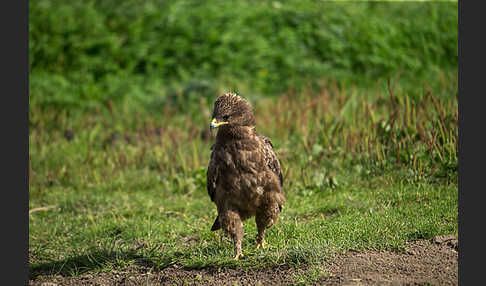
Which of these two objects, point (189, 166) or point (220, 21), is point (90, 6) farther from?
point (189, 166)

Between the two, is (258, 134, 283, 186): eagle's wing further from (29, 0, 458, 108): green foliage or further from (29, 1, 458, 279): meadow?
(29, 0, 458, 108): green foliage

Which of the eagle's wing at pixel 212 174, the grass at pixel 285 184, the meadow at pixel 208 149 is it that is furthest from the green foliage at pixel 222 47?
the eagle's wing at pixel 212 174

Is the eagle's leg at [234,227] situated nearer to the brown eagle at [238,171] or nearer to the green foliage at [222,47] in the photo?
the brown eagle at [238,171]

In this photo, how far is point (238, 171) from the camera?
4.75 m

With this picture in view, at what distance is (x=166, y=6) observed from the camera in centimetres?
1166

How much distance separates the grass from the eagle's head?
3.54 ft

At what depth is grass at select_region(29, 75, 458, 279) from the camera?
508 cm

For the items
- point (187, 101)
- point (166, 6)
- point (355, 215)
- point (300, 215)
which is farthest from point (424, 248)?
point (166, 6)

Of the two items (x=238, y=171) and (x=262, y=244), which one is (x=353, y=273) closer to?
(x=262, y=244)

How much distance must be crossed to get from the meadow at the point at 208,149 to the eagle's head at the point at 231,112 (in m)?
1.08

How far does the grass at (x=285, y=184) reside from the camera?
16.7 ft

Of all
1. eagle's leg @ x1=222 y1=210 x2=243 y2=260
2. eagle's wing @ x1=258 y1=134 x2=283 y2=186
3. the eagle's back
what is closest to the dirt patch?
eagle's leg @ x1=222 y1=210 x2=243 y2=260

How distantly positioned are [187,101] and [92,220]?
3.71m

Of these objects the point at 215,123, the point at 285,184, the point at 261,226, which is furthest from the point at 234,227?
the point at 285,184
